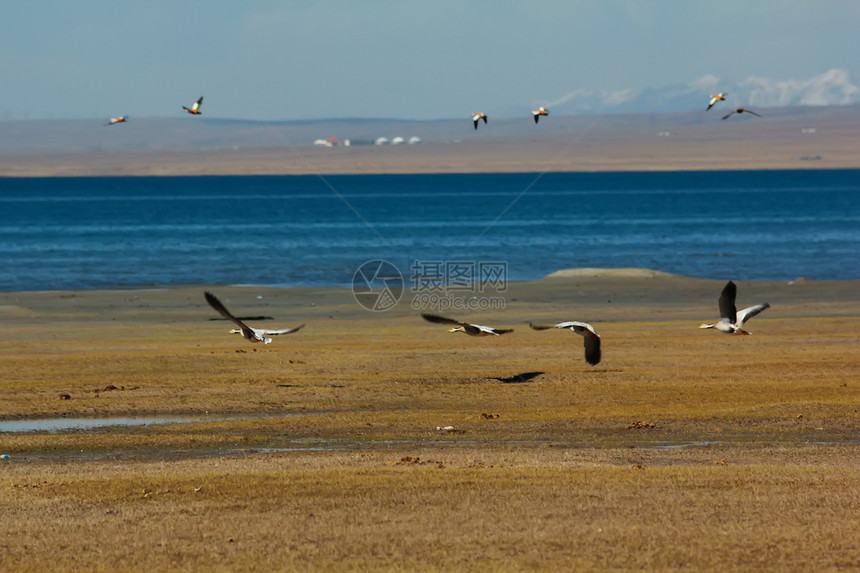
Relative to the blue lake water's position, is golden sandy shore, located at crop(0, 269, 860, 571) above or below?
above

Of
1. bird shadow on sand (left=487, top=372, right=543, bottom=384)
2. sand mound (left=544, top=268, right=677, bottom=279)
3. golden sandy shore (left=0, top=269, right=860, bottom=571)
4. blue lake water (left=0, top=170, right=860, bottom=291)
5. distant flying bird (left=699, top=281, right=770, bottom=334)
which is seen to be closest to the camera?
golden sandy shore (left=0, top=269, right=860, bottom=571)

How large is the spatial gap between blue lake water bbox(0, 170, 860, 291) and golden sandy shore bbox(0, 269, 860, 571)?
2511 centimetres

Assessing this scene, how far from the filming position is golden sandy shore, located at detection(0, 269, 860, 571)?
10.8 meters

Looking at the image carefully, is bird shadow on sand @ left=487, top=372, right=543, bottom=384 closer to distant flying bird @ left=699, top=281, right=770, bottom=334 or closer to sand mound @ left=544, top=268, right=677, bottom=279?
distant flying bird @ left=699, top=281, right=770, bottom=334

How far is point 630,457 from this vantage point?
14727mm

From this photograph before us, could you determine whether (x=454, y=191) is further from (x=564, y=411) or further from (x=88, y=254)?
(x=564, y=411)

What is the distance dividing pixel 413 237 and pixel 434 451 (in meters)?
71.7

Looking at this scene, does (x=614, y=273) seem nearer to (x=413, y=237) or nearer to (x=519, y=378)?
(x=519, y=378)

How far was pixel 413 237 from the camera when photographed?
285ft

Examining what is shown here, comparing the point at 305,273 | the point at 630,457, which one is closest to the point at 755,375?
the point at 630,457

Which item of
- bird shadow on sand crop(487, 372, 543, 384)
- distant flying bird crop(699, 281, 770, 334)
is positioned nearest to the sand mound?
bird shadow on sand crop(487, 372, 543, 384)

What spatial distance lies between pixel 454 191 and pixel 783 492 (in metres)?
178

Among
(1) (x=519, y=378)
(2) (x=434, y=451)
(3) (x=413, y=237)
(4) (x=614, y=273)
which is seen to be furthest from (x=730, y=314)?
(3) (x=413, y=237)

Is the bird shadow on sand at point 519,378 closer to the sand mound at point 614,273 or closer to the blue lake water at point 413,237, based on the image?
the sand mound at point 614,273
